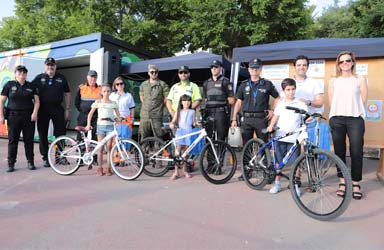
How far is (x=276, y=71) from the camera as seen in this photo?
19.1ft

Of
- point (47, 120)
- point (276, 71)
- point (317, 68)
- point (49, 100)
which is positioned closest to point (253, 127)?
point (276, 71)

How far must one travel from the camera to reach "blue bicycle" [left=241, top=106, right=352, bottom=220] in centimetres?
314

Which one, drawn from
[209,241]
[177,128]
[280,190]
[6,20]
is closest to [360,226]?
[280,190]

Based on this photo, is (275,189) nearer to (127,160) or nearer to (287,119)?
(287,119)

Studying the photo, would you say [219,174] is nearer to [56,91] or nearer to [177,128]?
[177,128]

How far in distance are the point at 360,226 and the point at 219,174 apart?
2033mm

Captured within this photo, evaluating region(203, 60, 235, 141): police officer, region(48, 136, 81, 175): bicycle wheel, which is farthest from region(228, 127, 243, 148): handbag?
region(48, 136, 81, 175): bicycle wheel

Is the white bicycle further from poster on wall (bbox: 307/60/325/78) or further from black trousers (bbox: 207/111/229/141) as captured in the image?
poster on wall (bbox: 307/60/325/78)

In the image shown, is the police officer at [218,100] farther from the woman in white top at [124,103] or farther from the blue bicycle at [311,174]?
the woman in white top at [124,103]

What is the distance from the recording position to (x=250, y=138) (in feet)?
15.1

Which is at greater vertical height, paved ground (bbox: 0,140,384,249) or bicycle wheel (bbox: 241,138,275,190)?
bicycle wheel (bbox: 241,138,275,190)

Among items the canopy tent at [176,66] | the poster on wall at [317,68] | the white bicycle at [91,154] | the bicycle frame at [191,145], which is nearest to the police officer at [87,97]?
the white bicycle at [91,154]

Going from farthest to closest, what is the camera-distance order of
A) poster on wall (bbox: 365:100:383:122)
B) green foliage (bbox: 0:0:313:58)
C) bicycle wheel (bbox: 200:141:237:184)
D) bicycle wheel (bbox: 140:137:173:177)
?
1. green foliage (bbox: 0:0:313:58)
2. poster on wall (bbox: 365:100:383:122)
3. bicycle wheel (bbox: 140:137:173:177)
4. bicycle wheel (bbox: 200:141:237:184)

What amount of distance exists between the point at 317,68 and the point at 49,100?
4904 millimetres
